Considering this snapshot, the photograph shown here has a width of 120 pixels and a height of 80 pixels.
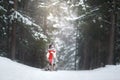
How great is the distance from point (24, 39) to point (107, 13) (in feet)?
30.8

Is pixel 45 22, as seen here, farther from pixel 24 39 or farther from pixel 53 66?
pixel 53 66

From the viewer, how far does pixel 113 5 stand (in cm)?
2489

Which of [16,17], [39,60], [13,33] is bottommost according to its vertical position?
[39,60]

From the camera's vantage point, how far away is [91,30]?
3325cm

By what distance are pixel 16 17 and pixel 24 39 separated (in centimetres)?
856

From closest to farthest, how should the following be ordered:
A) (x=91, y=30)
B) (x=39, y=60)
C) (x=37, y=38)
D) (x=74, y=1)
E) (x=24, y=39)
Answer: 1. (x=37, y=38)
2. (x=74, y=1)
3. (x=24, y=39)
4. (x=91, y=30)
5. (x=39, y=60)

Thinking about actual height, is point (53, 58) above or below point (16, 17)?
below

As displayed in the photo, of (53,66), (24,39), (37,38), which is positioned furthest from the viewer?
(24,39)

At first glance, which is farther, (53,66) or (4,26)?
(4,26)

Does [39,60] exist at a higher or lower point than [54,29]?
lower

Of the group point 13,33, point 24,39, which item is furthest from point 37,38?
point 24,39

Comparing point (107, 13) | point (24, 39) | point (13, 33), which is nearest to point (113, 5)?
point (107, 13)

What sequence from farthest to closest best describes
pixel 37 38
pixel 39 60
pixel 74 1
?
1. pixel 39 60
2. pixel 74 1
3. pixel 37 38

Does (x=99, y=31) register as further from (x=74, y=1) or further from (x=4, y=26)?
(x=4, y=26)
